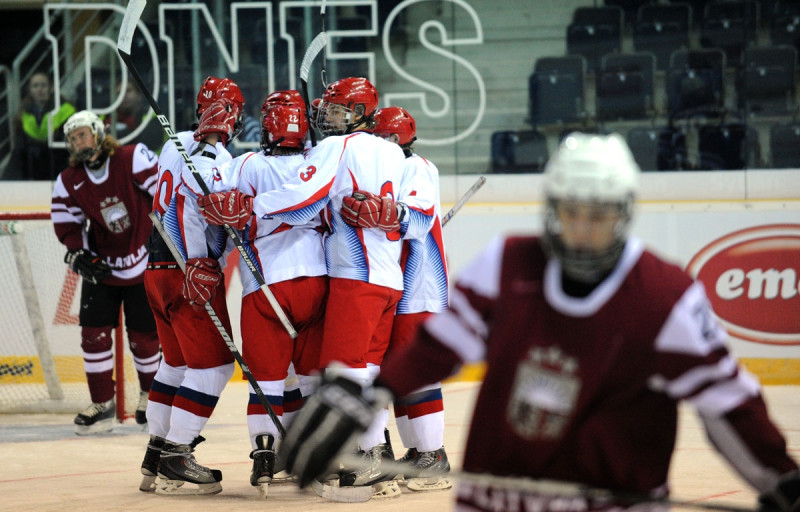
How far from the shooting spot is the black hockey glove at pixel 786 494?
1.46 m

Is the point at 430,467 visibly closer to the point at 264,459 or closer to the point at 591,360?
the point at 264,459

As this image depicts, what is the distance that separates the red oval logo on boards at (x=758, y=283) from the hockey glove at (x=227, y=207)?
3.33m

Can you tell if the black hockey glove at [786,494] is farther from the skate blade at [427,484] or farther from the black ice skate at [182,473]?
the black ice skate at [182,473]

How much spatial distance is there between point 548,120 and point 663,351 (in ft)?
18.9

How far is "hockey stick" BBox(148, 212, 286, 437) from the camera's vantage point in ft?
11.5

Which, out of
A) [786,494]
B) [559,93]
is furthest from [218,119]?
[559,93]

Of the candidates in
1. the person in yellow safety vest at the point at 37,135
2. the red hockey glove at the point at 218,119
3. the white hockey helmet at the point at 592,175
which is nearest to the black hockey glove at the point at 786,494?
the white hockey helmet at the point at 592,175

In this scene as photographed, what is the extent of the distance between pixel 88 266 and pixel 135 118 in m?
2.57

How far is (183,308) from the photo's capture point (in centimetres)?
364

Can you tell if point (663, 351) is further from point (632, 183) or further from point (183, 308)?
point (183, 308)

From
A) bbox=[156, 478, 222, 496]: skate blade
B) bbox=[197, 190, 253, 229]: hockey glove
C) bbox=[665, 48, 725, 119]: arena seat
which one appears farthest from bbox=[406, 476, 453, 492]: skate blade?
bbox=[665, 48, 725, 119]: arena seat

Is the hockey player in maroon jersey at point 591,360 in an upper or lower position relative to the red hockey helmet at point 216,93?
lower

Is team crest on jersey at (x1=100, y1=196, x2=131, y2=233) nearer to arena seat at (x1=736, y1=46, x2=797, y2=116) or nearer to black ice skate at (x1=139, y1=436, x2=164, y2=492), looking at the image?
black ice skate at (x1=139, y1=436, x2=164, y2=492)

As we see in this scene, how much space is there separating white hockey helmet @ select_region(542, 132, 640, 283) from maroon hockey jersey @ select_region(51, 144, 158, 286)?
11.8ft
